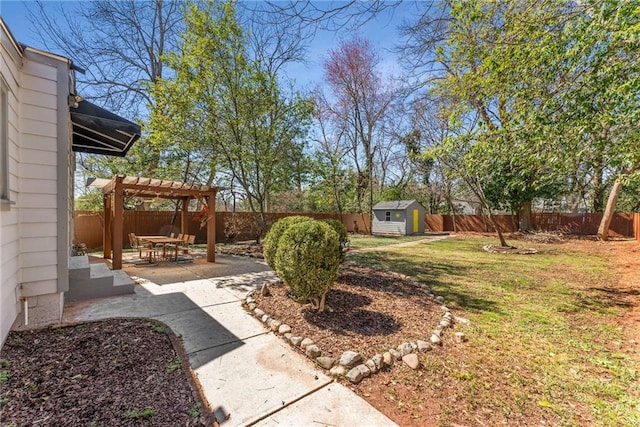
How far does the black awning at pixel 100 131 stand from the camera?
4.25 m

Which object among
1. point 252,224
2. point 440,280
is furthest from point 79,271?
point 252,224

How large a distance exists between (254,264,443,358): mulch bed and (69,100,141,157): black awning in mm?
3344

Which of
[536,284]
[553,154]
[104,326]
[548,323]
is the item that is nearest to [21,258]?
[104,326]

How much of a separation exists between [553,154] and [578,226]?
51.7ft

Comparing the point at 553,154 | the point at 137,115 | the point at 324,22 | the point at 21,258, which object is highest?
the point at 137,115

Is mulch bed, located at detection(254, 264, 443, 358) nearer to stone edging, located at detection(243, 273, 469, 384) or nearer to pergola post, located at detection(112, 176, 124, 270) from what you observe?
stone edging, located at detection(243, 273, 469, 384)

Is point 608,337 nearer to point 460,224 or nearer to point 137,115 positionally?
point 137,115

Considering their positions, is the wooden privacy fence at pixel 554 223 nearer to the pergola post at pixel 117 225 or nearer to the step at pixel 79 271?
the pergola post at pixel 117 225

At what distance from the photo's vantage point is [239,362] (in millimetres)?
2699

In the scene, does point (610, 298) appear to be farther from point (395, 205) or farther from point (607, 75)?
point (395, 205)

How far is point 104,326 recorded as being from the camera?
10.8 ft

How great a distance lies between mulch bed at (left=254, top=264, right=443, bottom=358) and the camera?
10.2ft

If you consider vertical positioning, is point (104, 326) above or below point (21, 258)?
below

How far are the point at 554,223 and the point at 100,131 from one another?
21.5m
